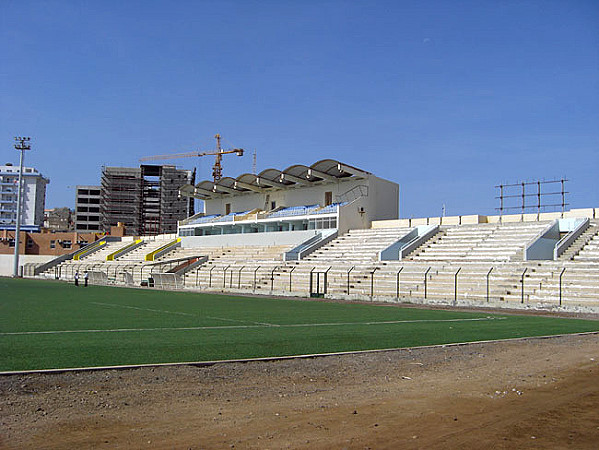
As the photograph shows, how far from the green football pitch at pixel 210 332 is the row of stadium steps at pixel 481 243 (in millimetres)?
15353

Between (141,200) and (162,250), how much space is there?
271ft

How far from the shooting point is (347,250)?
1833 inches

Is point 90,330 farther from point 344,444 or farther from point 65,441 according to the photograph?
point 344,444

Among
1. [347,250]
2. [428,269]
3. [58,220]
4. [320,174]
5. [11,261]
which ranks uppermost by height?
[58,220]

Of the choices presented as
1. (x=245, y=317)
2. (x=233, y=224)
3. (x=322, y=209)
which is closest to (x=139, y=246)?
(x=233, y=224)

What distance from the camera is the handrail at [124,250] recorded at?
65875mm

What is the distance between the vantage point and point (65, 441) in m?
5.51

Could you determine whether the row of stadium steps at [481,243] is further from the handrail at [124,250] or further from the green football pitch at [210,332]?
the handrail at [124,250]

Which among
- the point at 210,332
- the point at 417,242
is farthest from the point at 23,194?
the point at 210,332

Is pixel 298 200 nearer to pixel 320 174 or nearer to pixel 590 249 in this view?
pixel 320 174

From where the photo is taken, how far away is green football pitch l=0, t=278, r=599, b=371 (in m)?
10.6

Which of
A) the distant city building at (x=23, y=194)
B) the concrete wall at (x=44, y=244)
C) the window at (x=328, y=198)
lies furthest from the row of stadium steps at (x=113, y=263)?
the distant city building at (x=23, y=194)

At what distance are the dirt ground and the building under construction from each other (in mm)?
135297

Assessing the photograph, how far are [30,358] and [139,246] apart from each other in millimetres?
63277
